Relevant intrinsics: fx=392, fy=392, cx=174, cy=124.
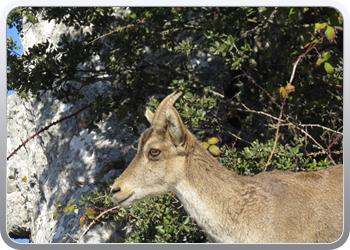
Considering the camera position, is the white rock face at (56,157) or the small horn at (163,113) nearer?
the small horn at (163,113)

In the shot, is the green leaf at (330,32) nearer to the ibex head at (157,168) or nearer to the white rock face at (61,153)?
the ibex head at (157,168)

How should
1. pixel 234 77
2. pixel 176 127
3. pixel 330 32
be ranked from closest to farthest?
pixel 176 127 < pixel 330 32 < pixel 234 77

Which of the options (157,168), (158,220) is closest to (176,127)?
(157,168)

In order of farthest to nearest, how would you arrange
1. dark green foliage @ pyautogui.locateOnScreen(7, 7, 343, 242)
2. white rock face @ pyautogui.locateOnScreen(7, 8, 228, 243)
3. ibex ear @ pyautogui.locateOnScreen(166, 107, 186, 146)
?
white rock face @ pyautogui.locateOnScreen(7, 8, 228, 243) < dark green foliage @ pyautogui.locateOnScreen(7, 7, 343, 242) < ibex ear @ pyautogui.locateOnScreen(166, 107, 186, 146)

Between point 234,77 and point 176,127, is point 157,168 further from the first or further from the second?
point 234,77

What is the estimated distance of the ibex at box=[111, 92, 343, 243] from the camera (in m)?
3.44

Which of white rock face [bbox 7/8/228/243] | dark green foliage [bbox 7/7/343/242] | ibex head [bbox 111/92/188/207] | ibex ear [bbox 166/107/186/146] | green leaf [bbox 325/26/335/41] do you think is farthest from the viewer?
white rock face [bbox 7/8/228/243]

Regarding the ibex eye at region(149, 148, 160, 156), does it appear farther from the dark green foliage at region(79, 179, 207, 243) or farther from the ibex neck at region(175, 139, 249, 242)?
the dark green foliage at region(79, 179, 207, 243)

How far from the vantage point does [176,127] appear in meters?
3.52

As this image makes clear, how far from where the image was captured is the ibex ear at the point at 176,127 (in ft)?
11.2

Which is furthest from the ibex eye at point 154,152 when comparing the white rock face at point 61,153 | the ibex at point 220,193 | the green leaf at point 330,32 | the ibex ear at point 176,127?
the white rock face at point 61,153

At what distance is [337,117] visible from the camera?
5.46 metres

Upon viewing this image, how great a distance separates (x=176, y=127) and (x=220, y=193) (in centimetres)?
71

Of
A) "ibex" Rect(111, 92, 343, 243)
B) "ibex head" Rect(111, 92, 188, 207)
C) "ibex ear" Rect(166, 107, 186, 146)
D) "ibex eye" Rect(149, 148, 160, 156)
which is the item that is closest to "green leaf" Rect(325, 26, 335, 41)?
"ibex" Rect(111, 92, 343, 243)
